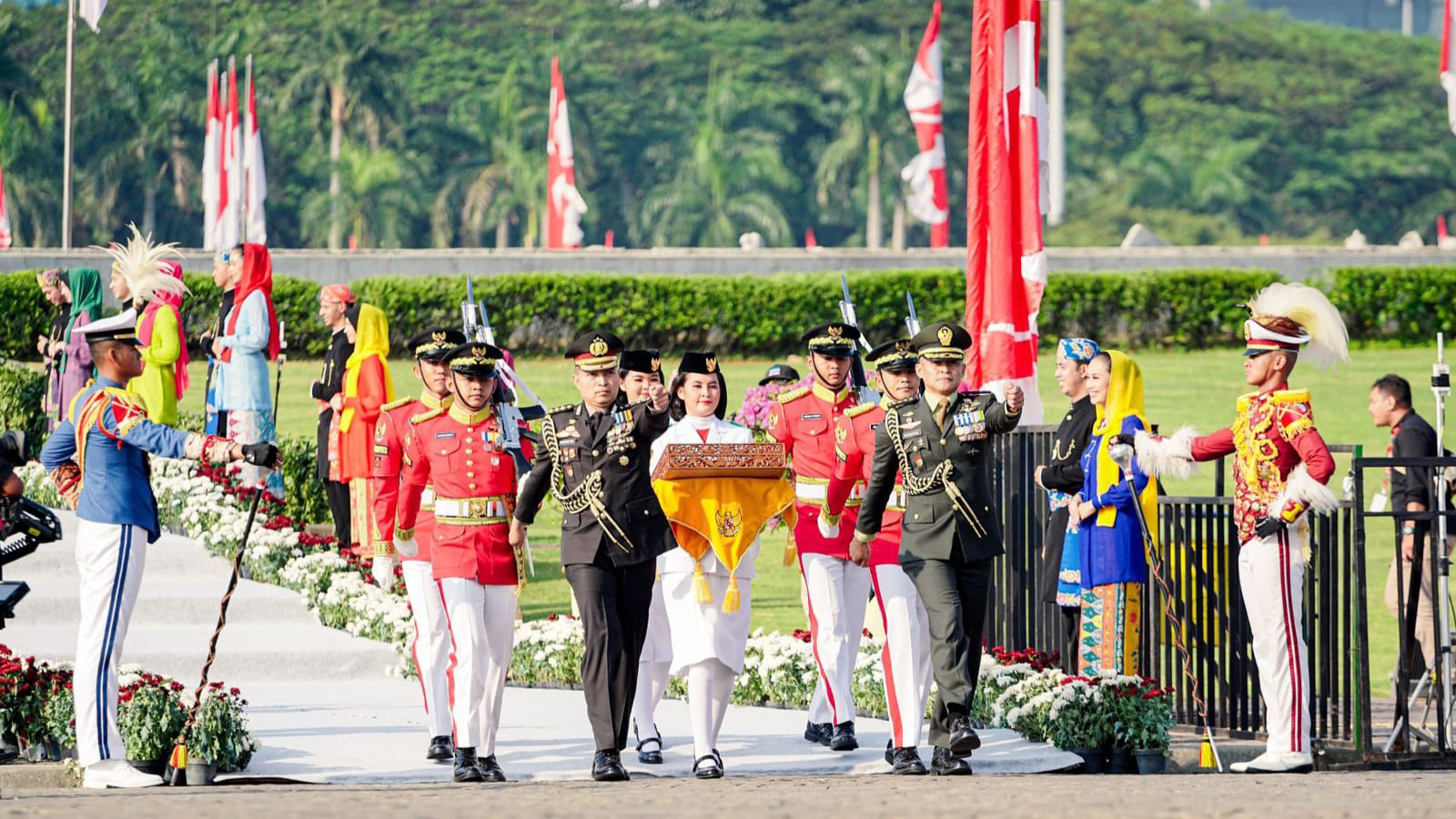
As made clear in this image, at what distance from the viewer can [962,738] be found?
932 centimetres

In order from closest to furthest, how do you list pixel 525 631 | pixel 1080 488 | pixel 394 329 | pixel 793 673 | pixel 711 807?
pixel 711 807 < pixel 1080 488 < pixel 793 673 < pixel 525 631 < pixel 394 329

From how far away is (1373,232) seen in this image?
73.8m

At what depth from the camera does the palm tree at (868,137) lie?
6931 cm

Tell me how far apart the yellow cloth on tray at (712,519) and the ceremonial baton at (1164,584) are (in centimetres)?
159

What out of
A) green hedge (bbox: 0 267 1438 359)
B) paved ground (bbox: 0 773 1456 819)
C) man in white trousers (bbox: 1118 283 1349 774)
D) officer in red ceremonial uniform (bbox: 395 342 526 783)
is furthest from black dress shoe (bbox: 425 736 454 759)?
green hedge (bbox: 0 267 1438 359)

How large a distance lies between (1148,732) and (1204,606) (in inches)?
42.7

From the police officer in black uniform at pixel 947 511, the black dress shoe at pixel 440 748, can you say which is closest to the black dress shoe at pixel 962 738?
the police officer in black uniform at pixel 947 511

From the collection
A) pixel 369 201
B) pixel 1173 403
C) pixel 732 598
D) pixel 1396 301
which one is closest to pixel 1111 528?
pixel 732 598

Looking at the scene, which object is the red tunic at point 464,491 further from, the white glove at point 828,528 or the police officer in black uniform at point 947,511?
the police officer in black uniform at point 947,511

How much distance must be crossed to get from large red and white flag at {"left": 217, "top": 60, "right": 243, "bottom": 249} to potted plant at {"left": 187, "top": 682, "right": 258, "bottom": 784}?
1054 inches

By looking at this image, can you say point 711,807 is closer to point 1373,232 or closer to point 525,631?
point 525,631

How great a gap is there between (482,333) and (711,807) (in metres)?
4.32

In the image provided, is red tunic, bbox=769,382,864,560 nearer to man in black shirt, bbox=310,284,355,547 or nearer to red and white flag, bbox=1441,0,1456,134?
man in black shirt, bbox=310,284,355,547

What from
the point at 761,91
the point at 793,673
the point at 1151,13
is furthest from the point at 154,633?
the point at 1151,13
